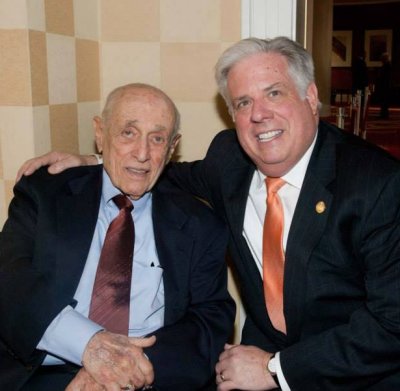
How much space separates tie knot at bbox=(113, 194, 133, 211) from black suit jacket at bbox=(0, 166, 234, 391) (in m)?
0.07

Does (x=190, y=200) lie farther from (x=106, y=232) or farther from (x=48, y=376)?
(x=48, y=376)

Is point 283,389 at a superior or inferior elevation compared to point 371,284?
inferior

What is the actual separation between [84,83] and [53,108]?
302 mm

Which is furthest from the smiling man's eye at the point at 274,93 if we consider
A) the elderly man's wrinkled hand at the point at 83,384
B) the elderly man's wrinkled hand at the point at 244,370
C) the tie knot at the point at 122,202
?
the elderly man's wrinkled hand at the point at 83,384

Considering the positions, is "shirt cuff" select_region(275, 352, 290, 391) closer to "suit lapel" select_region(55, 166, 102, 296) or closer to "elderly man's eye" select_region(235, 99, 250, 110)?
"suit lapel" select_region(55, 166, 102, 296)

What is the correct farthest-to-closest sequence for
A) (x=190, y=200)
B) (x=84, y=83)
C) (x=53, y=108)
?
(x=84, y=83)
(x=53, y=108)
(x=190, y=200)

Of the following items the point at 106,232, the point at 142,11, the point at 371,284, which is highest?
the point at 142,11

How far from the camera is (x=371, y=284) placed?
152cm

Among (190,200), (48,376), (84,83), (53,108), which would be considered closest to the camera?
(48,376)

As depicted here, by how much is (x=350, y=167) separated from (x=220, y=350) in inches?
28.9

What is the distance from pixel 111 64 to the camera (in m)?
2.43

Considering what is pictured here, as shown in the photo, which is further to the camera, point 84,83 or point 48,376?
point 84,83

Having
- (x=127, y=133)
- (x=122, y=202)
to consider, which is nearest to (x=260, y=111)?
(x=127, y=133)

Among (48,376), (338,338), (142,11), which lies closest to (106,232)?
(48,376)
